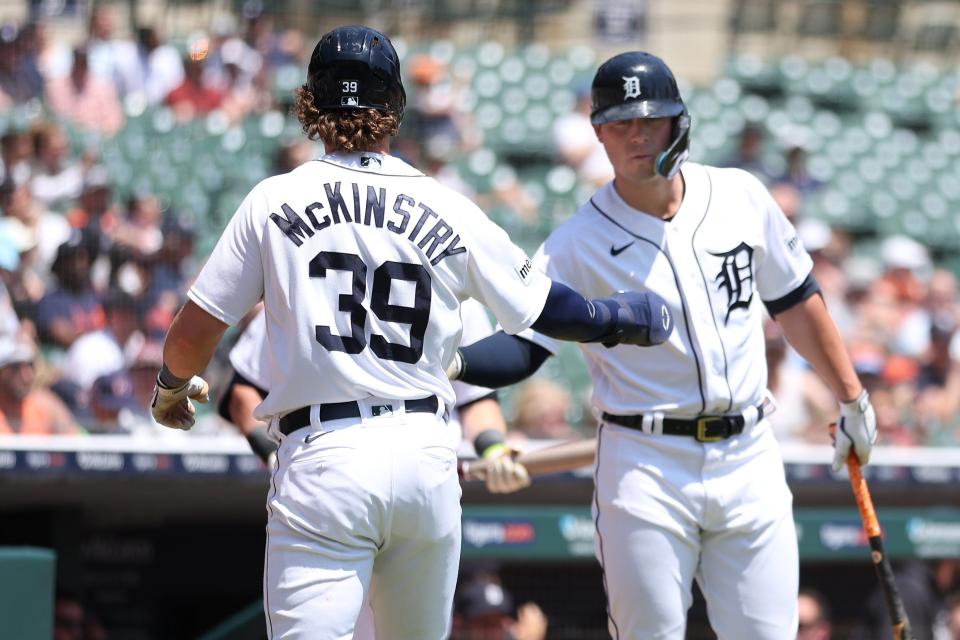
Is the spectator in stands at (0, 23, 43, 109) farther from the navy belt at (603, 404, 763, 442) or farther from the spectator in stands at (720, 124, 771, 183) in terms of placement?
the navy belt at (603, 404, 763, 442)

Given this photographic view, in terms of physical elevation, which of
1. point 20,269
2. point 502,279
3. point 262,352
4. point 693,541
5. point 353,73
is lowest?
point 20,269

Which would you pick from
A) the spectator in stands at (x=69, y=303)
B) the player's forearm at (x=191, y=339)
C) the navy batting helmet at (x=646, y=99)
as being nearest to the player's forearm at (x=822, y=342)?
the navy batting helmet at (x=646, y=99)

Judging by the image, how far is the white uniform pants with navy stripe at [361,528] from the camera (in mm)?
2508

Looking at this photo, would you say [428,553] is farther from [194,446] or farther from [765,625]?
[194,446]

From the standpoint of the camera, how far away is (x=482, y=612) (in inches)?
212

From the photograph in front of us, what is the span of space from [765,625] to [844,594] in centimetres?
312

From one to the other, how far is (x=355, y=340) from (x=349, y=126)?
416mm

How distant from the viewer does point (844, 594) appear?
6.09 m

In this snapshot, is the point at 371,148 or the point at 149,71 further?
the point at 149,71

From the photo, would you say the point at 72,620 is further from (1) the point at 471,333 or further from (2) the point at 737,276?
(2) the point at 737,276

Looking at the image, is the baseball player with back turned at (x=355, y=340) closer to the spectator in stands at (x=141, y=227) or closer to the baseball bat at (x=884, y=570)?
the baseball bat at (x=884, y=570)

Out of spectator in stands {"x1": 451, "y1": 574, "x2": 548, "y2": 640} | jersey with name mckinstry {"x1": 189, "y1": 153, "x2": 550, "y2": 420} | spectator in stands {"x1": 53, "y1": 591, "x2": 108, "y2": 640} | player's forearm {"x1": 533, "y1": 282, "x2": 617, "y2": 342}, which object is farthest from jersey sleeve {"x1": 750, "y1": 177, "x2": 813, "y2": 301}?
spectator in stands {"x1": 53, "y1": 591, "x2": 108, "y2": 640}

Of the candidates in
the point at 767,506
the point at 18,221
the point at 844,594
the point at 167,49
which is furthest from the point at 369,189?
the point at 167,49

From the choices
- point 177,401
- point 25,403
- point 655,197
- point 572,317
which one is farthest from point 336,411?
point 25,403
